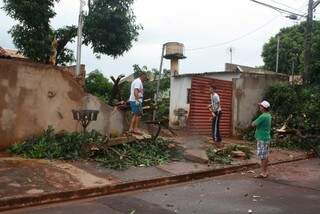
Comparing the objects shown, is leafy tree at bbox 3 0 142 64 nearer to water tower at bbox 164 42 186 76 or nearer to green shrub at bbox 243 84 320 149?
water tower at bbox 164 42 186 76

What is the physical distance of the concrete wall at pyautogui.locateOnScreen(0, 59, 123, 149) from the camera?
10.2 metres

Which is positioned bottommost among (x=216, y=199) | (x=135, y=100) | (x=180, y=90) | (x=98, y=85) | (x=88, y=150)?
(x=216, y=199)

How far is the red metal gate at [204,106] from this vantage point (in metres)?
16.0

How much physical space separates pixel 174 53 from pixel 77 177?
1813 centimetres

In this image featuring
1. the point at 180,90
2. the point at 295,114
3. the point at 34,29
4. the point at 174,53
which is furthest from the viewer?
the point at 174,53

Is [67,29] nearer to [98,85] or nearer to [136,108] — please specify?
[98,85]

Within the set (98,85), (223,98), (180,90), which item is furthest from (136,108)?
(98,85)

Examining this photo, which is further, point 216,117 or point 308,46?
point 308,46

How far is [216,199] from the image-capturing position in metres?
7.91

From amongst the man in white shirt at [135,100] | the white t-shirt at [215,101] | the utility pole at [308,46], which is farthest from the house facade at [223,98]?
the man in white shirt at [135,100]

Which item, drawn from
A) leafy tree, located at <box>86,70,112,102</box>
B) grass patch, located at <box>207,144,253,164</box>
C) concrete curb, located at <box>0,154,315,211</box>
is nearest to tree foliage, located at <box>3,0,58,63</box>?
leafy tree, located at <box>86,70,112,102</box>

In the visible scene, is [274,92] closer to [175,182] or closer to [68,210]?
[175,182]

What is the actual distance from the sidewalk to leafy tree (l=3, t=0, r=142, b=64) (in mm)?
10168

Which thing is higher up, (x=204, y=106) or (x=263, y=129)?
(x=204, y=106)
